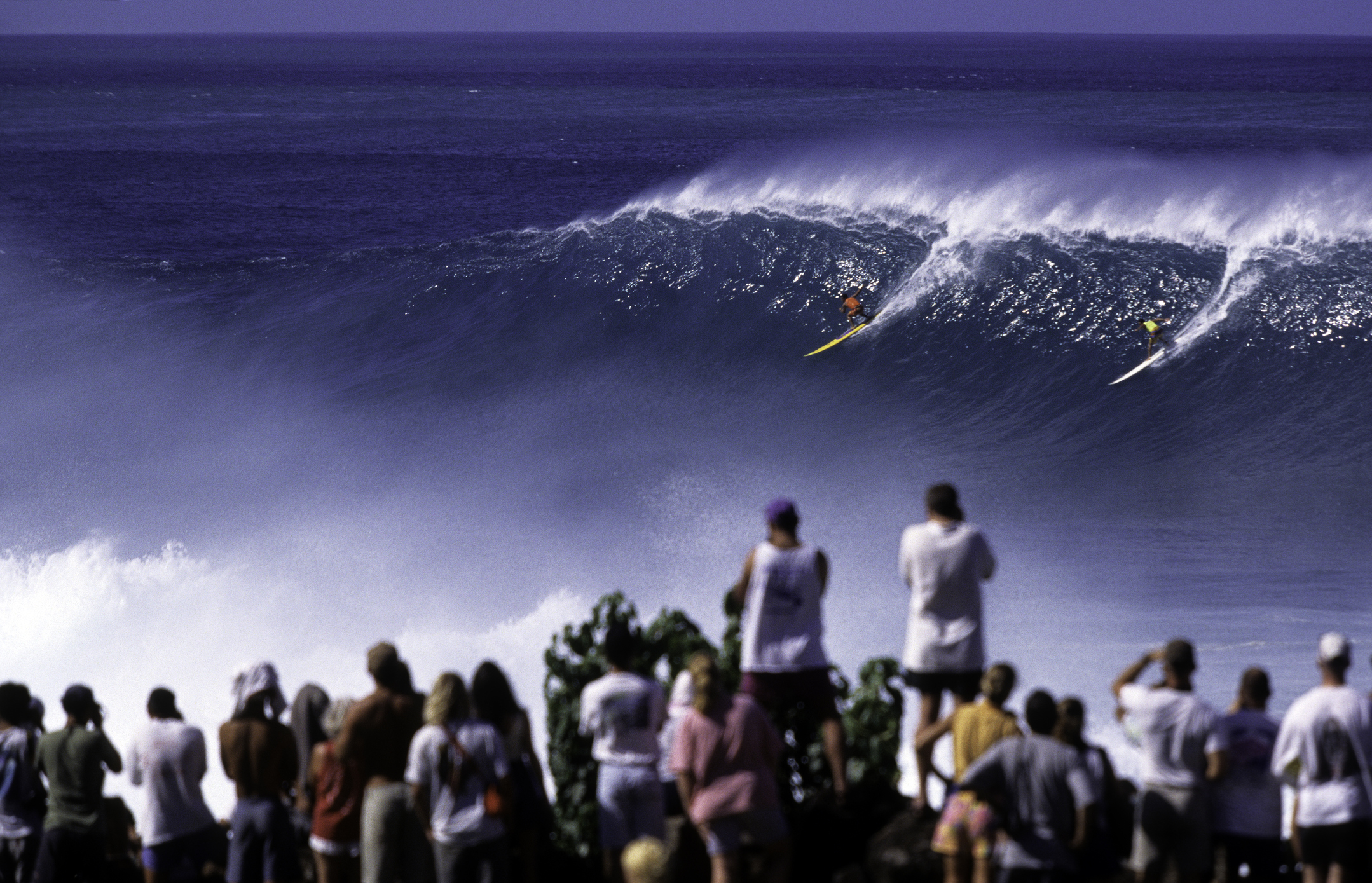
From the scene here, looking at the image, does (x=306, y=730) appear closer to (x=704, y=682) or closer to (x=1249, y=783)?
(x=704, y=682)

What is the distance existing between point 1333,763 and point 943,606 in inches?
59.0

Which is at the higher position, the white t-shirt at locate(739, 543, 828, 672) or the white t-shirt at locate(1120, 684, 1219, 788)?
the white t-shirt at locate(739, 543, 828, 672)

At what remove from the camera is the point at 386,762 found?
211 inches

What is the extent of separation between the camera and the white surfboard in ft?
54.6

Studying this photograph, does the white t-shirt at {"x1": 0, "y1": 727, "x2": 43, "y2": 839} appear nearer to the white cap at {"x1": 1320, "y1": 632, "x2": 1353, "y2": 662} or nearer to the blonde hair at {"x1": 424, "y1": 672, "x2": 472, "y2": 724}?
the blonde hair at {"x1": 424, "y1": 672, "x2": 472, "y2": 724}

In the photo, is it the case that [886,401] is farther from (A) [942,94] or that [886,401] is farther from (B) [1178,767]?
(A) [942,94]

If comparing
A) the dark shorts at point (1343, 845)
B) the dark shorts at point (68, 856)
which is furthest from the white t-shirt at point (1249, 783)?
the dark shorts at point (68, 856)

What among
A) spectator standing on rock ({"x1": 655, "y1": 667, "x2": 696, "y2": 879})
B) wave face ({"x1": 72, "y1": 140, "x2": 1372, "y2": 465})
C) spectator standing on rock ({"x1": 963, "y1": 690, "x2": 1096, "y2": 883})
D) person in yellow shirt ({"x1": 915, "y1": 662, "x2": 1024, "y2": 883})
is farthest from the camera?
wave face ({"x1": 72, "y1": 140, "x2": 1372, "y2": 465})

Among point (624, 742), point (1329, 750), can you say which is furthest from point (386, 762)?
point (1329, 750)

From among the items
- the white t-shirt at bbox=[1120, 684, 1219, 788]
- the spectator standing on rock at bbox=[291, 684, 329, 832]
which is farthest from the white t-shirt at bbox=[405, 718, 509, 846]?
the white t-shirt at bbox=[1120, 684, 1219, 788]

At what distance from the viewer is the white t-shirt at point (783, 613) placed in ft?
18.2

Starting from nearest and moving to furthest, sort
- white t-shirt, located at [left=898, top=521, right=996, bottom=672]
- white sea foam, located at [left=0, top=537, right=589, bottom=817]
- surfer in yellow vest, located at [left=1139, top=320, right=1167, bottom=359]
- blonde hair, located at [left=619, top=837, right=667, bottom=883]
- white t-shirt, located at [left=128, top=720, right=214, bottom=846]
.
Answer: blonde hair, located at [left=619, top=837, right=667, bottom=883] → white t-shirt, located at [left=898, top=521, right=996, bottom=672] → white t-shirt, located at [left=128, top=720, right=214, bottom=846] → white sea foam, located at [left=0, top=537, right=589, bottom=817] → surfer in yellow vest, located at [left=1139, top=320, right=1167, bottom=359]

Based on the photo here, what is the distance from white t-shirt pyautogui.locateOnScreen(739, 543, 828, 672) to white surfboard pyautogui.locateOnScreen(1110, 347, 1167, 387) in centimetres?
1199

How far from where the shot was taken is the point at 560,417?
17266mm
